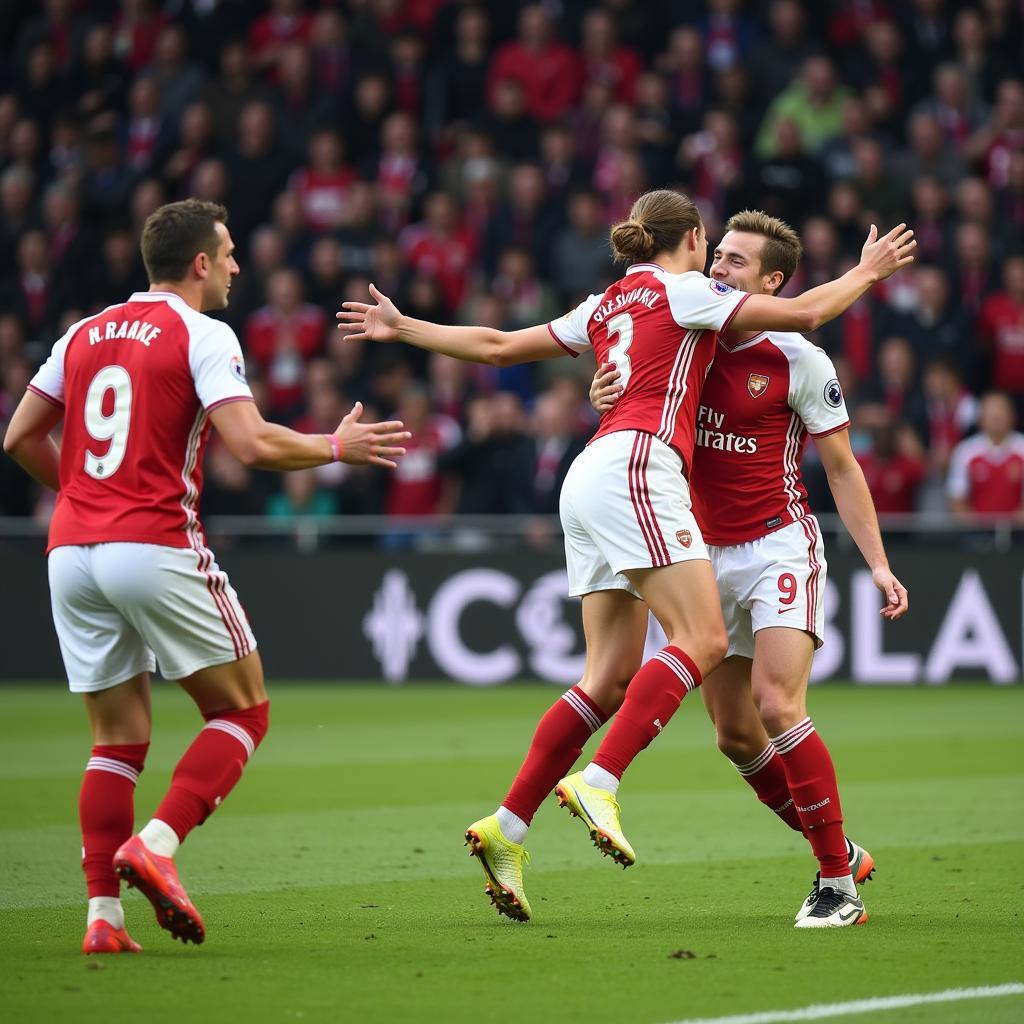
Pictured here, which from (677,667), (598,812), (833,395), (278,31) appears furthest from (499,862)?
(278,31)

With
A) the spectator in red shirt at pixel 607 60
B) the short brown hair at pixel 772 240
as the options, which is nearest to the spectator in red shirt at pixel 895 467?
the spectator in red shirt at pixel 607 60

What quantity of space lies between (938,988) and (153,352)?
9.40ft

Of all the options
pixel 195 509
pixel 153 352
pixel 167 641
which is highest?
pixel 153 352

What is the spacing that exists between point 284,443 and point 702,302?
1497mm

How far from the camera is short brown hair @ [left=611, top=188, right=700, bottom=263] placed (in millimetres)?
6125

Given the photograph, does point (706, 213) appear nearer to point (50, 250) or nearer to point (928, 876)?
point (50, 250)

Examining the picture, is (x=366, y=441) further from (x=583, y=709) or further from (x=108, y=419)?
(x=583, y=709)

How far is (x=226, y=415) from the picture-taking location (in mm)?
5316

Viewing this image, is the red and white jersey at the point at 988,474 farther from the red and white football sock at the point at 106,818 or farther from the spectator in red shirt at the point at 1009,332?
the red and white football sock at the point at 106,818

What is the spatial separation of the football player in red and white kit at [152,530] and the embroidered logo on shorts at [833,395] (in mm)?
1608

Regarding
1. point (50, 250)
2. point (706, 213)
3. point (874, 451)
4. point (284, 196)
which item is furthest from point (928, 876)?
point (50, 250)

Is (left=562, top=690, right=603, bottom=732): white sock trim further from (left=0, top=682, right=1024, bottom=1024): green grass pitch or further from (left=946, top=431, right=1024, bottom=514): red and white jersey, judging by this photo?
(left=946, top=431, right=1024, bottom=514): red and white jersey

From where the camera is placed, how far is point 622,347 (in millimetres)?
6121

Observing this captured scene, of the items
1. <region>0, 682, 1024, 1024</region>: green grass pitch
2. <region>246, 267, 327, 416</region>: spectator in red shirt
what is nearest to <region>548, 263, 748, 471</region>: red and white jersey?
<region>0, 682, 1024, 1024</region>: green grass pitch
